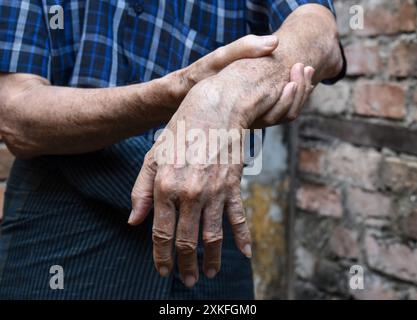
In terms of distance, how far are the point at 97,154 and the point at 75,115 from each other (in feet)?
0.32

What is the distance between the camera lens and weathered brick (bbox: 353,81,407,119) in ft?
4.99

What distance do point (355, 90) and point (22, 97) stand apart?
902 millimetres

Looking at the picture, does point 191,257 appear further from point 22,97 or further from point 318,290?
point 318,290

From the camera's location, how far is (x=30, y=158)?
1.11 metres

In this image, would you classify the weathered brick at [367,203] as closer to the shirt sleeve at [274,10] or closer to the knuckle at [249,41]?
the shirt sleeve at [274,10]

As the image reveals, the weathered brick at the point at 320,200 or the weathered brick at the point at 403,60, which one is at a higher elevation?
the weathered brick at the point at 403,60

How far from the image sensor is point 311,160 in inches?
69.9

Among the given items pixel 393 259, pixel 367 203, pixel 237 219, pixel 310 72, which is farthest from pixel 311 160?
pixel 237 219

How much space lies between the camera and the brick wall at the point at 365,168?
151 centimetres

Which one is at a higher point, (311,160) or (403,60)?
(403,60)

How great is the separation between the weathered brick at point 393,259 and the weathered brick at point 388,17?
0.49m

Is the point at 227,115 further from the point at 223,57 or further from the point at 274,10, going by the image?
the point at 274,10

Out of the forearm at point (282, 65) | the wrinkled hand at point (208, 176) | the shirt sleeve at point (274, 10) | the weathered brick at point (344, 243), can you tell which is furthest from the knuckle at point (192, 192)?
the weathered brick at point (344, 243)

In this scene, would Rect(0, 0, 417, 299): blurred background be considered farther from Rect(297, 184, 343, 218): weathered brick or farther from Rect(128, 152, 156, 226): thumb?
Rect(128, 152, 156, 226): thumb
